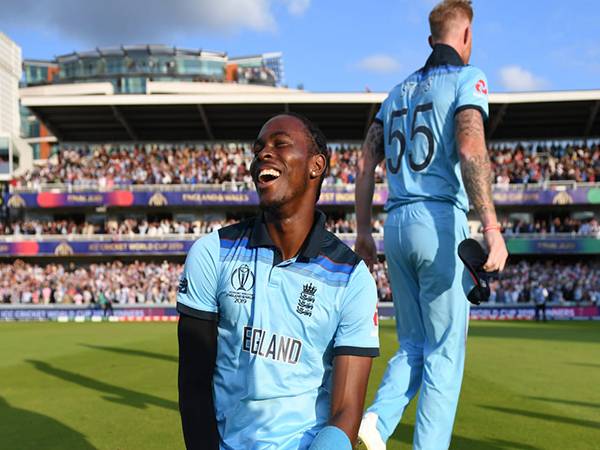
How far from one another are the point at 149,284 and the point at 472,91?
32.3 m

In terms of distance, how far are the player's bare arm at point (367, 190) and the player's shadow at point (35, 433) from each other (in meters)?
3.41

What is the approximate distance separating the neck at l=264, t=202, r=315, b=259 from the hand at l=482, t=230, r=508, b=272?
106 centimetres

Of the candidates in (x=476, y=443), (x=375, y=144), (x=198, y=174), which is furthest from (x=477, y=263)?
(x=198, y=174)

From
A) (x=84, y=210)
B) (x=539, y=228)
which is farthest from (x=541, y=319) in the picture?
(x=84, y=210)

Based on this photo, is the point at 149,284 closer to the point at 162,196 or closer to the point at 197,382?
the point at 162,196

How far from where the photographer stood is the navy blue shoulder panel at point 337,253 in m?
2.60

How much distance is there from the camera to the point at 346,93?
41625 millimetres

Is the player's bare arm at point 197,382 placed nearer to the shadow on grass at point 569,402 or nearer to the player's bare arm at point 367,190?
the player's bare arm at point 367,190

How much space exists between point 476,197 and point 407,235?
1.68 ft

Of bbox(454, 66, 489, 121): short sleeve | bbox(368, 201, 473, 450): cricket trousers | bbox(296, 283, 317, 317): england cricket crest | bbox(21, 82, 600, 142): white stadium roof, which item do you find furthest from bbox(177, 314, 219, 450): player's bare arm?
bbox(21, 82, 600, 142): white stadium roof

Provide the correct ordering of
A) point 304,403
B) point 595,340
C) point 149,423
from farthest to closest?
point 595,340 < point 149,423 < point 304,403

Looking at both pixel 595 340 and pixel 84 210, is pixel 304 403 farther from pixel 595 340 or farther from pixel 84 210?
pixel 84 210

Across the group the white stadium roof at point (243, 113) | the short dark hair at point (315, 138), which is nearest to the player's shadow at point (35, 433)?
the short dark hair at point (315, 138)

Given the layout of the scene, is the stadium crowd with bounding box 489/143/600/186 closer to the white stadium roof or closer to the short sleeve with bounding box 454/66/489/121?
the white stadium roof
